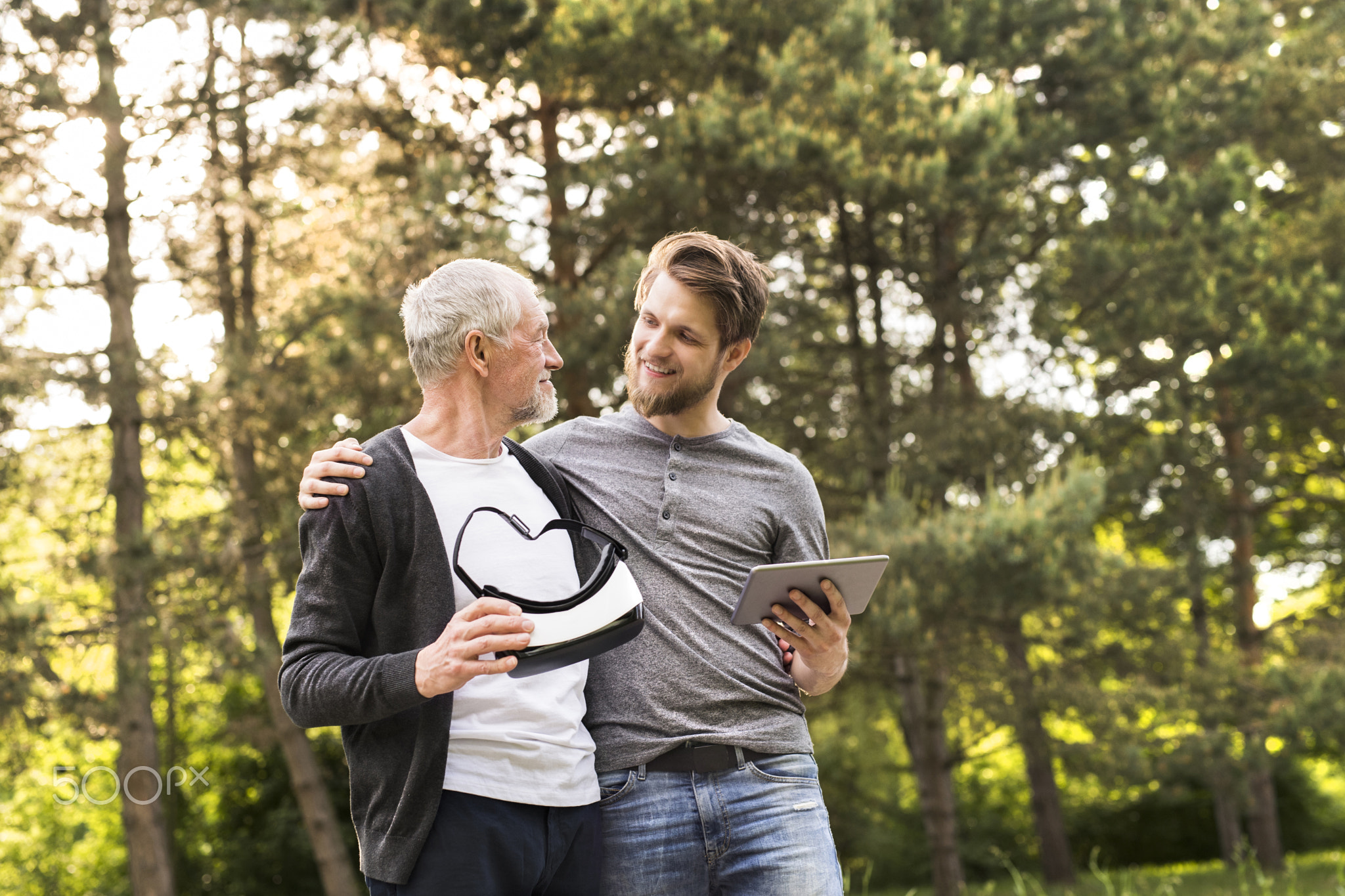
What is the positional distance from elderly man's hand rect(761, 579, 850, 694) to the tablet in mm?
11

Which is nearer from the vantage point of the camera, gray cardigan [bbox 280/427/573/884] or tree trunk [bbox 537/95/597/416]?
gray cardigan [bbox 280/427/573/884]

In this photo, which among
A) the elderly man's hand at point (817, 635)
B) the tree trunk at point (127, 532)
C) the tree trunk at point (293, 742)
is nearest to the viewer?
the elderly man's hand at point (817, 635)

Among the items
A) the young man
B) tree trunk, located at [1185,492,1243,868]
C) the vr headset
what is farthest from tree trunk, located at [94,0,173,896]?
tree trunk, located at [1185,492,1243,868]

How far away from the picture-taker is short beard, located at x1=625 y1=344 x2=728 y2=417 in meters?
2.18

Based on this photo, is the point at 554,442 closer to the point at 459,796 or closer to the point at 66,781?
the point at 459,796

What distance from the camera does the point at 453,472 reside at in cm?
183

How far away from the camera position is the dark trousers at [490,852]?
5.30 feet

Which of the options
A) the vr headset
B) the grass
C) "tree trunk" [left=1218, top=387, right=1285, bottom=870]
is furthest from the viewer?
"tree trunk" [left=1218, top=387, right=1285, bottom=870]

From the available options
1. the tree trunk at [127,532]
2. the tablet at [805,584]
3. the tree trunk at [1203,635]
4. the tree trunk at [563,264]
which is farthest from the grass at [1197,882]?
the tree trunk at [127,532]

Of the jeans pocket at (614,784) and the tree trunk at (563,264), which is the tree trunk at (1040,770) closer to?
the tree trunk at (563,264)

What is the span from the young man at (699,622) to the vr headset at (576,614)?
29 cm

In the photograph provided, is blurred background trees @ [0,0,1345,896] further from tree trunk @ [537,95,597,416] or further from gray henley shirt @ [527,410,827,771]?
gray henley shirt @ [527,410,827,771]

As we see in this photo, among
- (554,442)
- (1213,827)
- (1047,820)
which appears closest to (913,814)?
(1047,820)

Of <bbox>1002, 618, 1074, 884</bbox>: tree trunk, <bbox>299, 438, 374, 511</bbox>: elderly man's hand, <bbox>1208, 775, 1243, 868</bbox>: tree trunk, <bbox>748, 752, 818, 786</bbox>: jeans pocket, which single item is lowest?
<bbox>1208, 775, 1243, 868</bbox>: tree trunk
